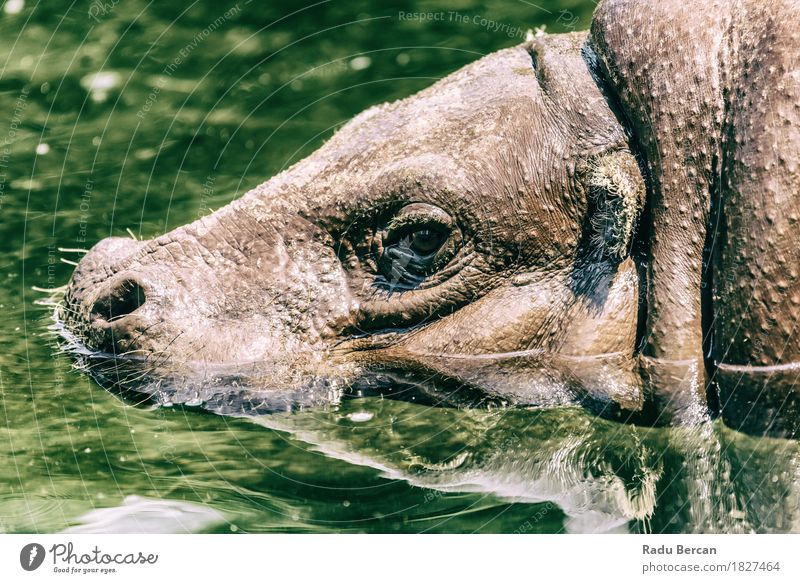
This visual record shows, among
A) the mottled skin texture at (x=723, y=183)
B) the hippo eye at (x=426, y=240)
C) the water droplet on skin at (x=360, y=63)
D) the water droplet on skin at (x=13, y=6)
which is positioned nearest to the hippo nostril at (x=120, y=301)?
the hippo eye at (x=426, y=240)

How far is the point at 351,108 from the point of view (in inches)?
385

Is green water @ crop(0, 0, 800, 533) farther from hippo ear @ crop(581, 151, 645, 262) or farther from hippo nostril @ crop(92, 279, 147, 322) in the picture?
hippo ear @ crop(581, 151, 645, 262)

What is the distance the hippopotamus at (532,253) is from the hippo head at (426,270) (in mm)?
11

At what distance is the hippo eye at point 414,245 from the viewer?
5074 mm

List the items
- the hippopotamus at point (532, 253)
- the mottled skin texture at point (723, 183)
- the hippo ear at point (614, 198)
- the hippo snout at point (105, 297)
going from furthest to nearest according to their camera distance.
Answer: the hippo snout at point (105, 297) < the hippo ear at point (614, 198) < the hippopotamus at point (532, 253) < the mottled skin texture at point (723, 183)

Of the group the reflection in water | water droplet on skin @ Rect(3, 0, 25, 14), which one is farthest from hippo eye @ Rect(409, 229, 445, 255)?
water droplet on skin @ Rect(3, 0, 25, 14)

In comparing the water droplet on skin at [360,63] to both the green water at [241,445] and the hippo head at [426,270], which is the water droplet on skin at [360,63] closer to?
the green water at [241,445]

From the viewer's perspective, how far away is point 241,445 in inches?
217

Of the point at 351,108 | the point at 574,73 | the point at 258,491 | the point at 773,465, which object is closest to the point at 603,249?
the point at 574,73

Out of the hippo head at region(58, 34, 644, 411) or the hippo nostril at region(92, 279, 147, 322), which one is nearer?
the hippo head at region(58, 34, 644, 411)

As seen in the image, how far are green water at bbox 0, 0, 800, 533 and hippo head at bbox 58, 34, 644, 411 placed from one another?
10.4 inches

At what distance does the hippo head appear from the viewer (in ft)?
16.5

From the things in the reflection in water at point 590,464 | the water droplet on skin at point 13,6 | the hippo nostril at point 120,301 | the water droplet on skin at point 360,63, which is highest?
the water droplet on skin at point 13,6

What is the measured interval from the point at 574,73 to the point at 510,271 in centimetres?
102
